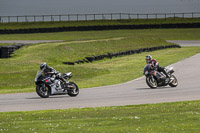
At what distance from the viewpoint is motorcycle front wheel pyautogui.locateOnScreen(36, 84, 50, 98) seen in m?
18.2

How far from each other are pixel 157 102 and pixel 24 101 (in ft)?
16.4

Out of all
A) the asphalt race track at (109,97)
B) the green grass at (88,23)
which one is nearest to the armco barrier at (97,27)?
the green grass at (88,23)

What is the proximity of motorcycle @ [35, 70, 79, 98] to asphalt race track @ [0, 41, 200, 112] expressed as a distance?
9.4 inches

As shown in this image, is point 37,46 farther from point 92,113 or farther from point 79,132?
point 79,132

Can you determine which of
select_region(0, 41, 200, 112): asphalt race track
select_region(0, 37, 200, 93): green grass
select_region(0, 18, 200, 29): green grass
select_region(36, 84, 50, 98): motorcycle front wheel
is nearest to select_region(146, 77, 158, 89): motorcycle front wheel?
select_region(0, 41, 200, 112): asphalt race track

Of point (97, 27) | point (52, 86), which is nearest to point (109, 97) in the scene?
point (52, 86)

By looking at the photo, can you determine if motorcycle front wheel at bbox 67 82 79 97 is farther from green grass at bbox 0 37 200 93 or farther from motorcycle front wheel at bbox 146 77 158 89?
green grass at bbox 0 37 200 93

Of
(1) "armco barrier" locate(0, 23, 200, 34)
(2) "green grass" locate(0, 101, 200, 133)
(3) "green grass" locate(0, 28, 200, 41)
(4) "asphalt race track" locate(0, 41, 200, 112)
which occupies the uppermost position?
(1) "armco barrier" locate(0, 23, 200, 34)

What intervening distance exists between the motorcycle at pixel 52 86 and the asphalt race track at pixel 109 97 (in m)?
0.24

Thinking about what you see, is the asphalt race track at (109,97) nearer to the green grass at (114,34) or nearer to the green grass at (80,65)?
the green grass at (80,65)

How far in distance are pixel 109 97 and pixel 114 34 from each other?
44.4m

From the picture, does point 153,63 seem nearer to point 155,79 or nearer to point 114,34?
point 155,79

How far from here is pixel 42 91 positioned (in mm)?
18312

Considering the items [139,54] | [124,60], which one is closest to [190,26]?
[139,54]
